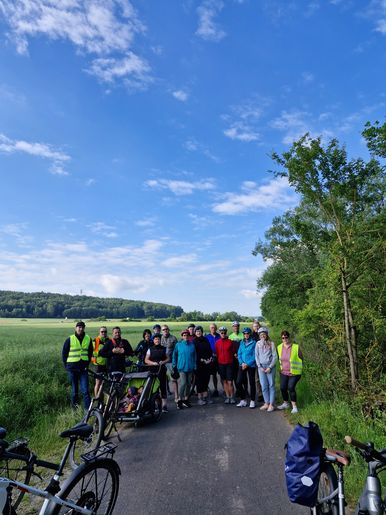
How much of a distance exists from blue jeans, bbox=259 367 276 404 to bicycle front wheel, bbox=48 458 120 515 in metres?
5.52

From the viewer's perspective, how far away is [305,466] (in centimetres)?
293

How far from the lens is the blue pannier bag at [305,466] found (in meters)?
2.91

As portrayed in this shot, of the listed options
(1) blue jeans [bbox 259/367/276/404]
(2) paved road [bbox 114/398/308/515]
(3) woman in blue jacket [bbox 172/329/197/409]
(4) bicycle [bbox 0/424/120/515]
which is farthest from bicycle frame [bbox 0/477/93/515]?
(1) blue jeans [bbox 259/367/276/404]

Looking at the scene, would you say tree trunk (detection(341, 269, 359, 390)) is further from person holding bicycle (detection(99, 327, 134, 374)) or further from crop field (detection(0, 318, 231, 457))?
crop field (detection(0, 318, 231, 457))

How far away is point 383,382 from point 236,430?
317 centimetres

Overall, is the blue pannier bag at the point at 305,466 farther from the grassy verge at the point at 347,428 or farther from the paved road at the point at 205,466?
the grassy verge at the point at 347,428

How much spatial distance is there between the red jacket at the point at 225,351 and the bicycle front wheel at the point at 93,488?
19.4 ft

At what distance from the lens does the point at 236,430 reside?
7.04 m

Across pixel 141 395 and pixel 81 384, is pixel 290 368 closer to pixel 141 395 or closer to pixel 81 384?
pixel 141 395

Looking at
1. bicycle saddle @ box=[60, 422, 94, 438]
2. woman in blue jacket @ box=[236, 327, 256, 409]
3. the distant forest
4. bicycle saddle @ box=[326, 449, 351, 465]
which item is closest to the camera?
bicycle saddle @ box=[326, 449, 351, 465]

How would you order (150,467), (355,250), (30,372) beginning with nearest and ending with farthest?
(150,467)
(355,250)
(30,372)

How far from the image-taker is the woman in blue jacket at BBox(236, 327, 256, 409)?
9156mm

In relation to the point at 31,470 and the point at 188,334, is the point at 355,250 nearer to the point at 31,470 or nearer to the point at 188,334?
the point at 188,334

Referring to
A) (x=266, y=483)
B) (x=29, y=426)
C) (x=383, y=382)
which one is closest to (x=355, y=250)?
(x=383, y=382)
